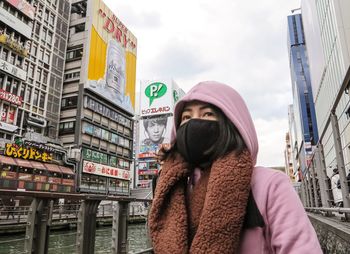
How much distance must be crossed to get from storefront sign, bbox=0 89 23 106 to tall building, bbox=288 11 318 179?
34.1 m

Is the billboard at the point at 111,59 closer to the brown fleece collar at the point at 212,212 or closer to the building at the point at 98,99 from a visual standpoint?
the building at the point at 98,99

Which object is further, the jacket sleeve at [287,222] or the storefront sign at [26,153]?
the storefront sign at [26,153]

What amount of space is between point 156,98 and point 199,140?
2749 inches

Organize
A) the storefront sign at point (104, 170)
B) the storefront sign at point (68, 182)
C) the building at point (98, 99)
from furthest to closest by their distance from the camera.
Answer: the building at point (98, 99) → the storefront sign at point (104, 170) → the storefront sign at point (68, 182)

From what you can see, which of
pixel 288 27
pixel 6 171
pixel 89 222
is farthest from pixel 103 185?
pixel 288 27

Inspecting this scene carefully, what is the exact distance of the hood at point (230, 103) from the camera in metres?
1.08

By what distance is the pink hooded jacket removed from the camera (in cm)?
89

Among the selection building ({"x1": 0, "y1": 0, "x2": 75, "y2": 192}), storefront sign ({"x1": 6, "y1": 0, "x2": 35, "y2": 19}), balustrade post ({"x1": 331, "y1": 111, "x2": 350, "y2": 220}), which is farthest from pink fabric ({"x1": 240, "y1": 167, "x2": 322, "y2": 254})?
storefront sign ({"x1": 6, "y1": 0, "x2": 35, "y2": 19})

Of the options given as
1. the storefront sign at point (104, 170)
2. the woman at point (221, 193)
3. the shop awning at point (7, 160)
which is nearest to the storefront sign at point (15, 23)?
the shop awning at point (7, 160)

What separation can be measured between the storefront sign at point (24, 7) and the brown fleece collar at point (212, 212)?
1229 inches

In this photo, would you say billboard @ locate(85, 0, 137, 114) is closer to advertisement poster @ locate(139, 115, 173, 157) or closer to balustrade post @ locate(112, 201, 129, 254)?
advertisement poster @ locate(139, 115, 173, 157)

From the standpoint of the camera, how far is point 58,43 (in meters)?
35.8

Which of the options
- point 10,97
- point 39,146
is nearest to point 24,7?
point 10,97

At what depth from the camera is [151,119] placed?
226 feet
